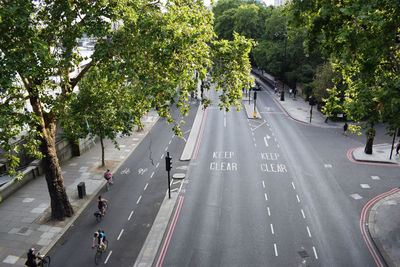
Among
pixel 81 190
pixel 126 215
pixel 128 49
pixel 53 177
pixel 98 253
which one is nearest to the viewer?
pixel 128 49

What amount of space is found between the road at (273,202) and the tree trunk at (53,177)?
6879 millimetres

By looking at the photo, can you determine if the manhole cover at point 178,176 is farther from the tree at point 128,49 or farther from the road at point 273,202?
the tree at point 128,49

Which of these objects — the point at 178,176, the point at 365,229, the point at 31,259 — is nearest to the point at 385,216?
the point at 365,229

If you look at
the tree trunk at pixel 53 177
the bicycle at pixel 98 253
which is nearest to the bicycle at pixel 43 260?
the bicycle at pixel 98 253

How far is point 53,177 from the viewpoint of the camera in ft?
61.8

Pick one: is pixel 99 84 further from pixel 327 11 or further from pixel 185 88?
pixel 327 11

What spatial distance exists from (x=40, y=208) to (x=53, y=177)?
3869mm

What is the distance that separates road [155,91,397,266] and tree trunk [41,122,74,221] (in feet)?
22.6

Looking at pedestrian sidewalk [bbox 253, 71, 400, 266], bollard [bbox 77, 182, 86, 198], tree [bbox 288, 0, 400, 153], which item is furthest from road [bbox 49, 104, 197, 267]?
tree [bbox 288, 0, 400, 153]

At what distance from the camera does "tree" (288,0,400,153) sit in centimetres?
1216

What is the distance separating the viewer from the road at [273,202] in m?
16.8

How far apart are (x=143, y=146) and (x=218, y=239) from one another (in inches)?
667

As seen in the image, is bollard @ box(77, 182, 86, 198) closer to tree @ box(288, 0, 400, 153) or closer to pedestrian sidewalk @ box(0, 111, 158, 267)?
pedestrian sidewalk @ box(0, 111, 158, 267)

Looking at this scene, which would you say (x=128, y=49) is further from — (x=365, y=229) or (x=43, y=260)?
(x=365, y=229)
